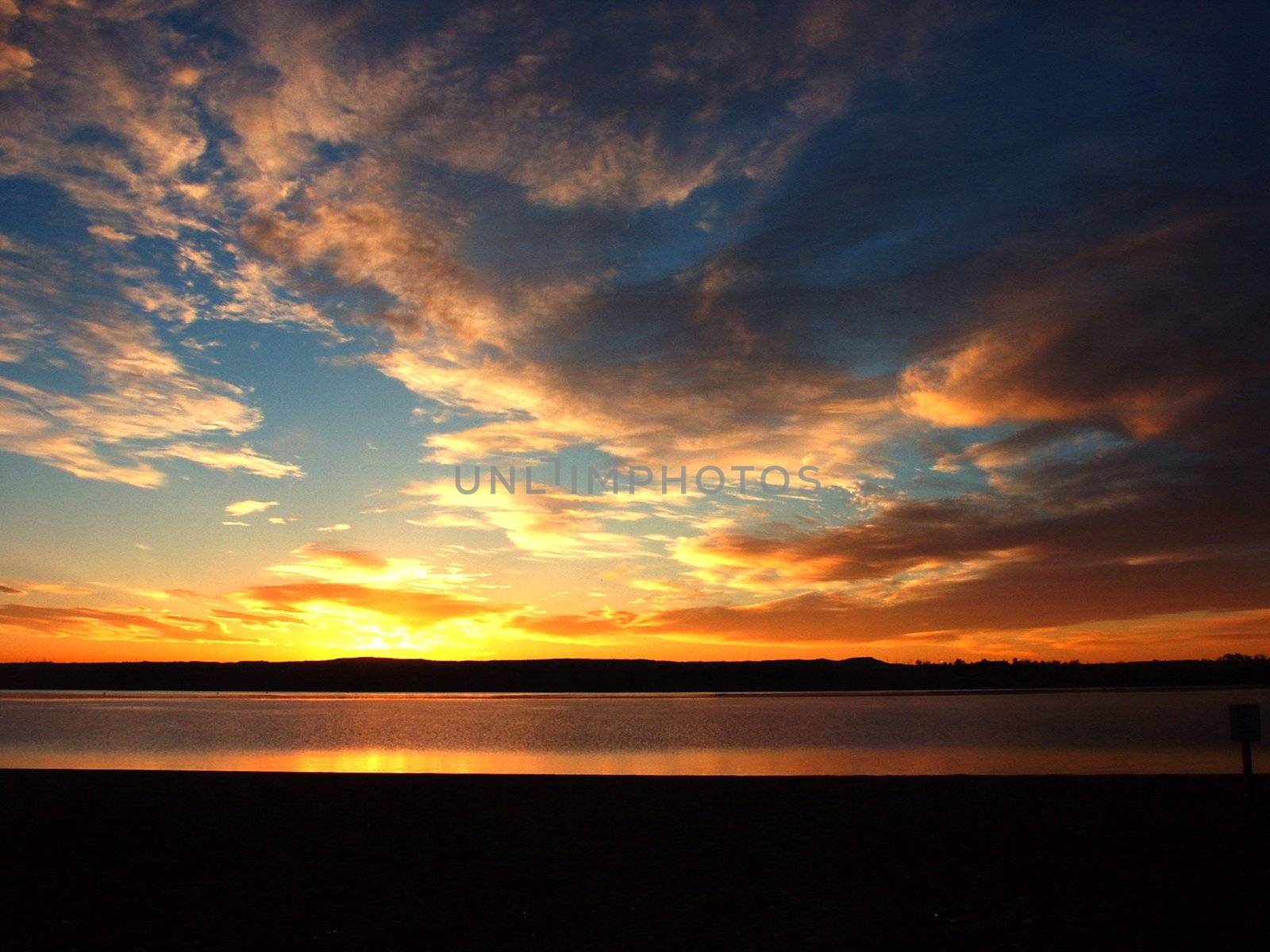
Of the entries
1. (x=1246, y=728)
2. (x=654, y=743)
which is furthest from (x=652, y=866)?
(x=654, y=743)

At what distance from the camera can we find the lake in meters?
36.4

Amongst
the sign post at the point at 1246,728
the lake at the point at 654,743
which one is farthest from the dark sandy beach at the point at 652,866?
the lake at the point at 654,743

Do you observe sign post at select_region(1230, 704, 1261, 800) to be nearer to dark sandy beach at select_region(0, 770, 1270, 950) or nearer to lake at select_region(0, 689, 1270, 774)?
dark sandy beach at select_region(0, 770, 1270, 950)

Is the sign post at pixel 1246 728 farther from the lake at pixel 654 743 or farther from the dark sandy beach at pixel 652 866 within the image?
the lake at pixel 654 743

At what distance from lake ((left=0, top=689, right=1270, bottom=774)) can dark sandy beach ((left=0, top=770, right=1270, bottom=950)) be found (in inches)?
473

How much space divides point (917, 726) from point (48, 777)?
179 feet

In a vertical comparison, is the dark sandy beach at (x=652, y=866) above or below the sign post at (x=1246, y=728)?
below

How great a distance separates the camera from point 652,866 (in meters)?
15.7

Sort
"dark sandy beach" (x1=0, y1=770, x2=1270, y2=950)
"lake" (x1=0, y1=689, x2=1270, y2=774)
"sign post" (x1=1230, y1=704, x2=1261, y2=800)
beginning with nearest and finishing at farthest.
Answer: "dark sandy beach" (x1=0, y1=770, x2=1270, y2=950), "sign post" (x1=1230, y1=704, x2=1261, y2=800), "lake" (x1=0, y1=689, x2=1270, y2=774)

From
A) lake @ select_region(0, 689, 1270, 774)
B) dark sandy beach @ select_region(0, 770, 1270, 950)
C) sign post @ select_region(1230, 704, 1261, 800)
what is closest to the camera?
dark sandy beach @ select_region(0, 770, 1270, 950)

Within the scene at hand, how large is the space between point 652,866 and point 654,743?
36.0m

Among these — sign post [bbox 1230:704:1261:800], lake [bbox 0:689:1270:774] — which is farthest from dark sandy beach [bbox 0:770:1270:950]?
lake [bbox 0:689:1270:774]

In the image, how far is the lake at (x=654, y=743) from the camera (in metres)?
36.4

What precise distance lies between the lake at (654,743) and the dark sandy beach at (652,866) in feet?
39.4
